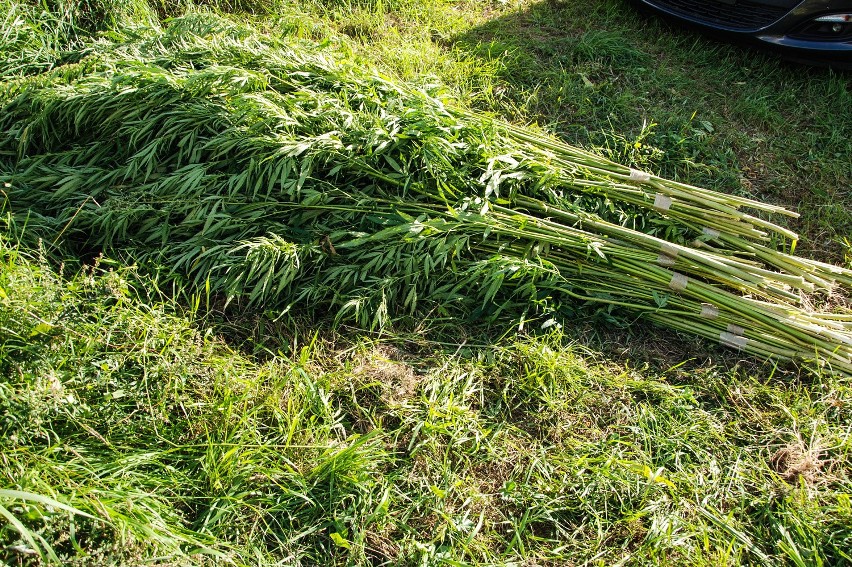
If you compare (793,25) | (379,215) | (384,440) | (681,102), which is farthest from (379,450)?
(793,25)

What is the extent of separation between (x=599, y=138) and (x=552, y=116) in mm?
368

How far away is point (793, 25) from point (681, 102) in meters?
0.90

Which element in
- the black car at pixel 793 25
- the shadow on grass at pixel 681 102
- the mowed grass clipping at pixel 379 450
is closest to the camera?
the mowed grass clipping at pixel 379 450

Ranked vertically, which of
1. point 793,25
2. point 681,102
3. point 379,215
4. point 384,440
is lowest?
point 384,440

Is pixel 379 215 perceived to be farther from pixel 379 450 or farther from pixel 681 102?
pixel 681 102

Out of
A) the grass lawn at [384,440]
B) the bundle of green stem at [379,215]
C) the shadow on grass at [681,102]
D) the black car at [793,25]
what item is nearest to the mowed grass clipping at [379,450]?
the grass lawn at [384,440]

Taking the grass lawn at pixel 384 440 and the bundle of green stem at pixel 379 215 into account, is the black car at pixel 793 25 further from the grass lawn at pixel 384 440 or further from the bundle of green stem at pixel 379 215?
the bundle of green stem at pixel 379 215

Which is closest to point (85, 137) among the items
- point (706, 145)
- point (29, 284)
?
point (29, 284)

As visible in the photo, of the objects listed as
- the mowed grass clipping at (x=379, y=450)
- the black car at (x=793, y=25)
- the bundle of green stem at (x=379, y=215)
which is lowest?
the mowed grass clipping at (x=379, y=450)

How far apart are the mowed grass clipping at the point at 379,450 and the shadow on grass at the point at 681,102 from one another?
1557 millimetres

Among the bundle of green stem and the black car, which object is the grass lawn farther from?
the black car

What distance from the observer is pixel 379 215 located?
3.34 meters

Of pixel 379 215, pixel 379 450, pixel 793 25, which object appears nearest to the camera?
pixel 379 450

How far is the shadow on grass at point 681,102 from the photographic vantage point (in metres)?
4.18
